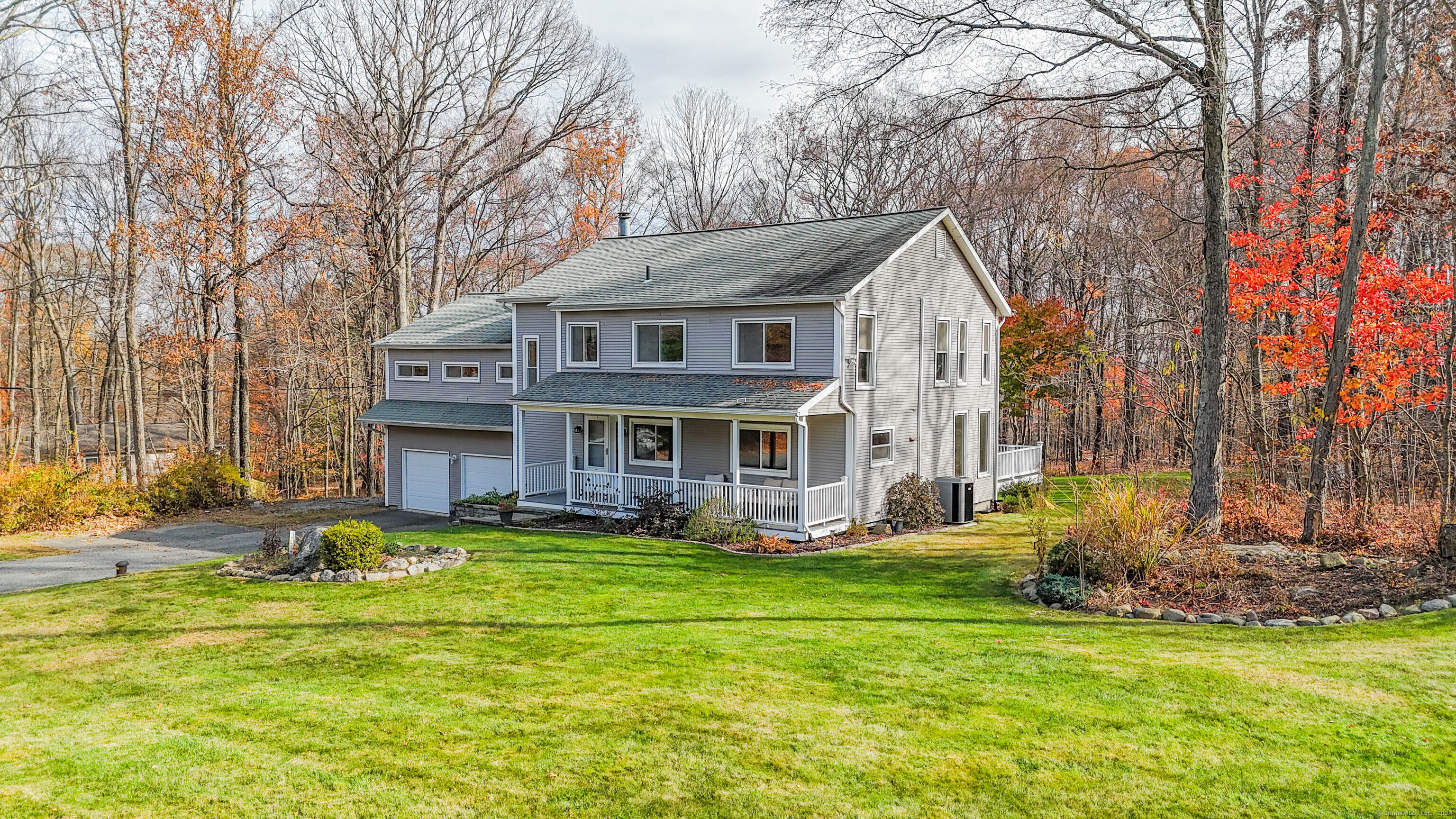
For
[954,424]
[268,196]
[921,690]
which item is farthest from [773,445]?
[268,196]

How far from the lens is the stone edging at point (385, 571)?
1297 centimetres

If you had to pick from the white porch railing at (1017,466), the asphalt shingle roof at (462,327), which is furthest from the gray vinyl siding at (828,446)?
the asphalt shingle roof at (462,327)

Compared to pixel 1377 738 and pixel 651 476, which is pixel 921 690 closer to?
pixel 1377 738

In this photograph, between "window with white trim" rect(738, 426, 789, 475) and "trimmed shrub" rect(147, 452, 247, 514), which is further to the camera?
"trimmed shrub" rect(147, 452, 247, 514)

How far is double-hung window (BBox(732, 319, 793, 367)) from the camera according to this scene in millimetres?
18578

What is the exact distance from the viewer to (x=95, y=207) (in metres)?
31.8

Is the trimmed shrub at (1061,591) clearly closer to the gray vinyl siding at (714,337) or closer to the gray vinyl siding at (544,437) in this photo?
the gray vinyl siding at (714,337)

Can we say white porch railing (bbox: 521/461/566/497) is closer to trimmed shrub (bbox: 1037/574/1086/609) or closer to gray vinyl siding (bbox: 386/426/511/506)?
gray vinyl siding (bbox: 386/426/511/506)

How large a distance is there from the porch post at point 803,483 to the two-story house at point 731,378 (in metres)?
0.05

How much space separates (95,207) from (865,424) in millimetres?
31113

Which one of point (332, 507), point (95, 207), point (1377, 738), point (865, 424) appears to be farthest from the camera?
point (95, 207)

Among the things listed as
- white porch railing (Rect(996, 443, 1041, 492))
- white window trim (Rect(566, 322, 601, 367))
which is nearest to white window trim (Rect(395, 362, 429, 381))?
white window trim (Rect(566, 322, 601, 367))

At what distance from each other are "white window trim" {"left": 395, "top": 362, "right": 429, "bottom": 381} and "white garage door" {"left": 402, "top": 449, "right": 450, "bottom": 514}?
7.46ft

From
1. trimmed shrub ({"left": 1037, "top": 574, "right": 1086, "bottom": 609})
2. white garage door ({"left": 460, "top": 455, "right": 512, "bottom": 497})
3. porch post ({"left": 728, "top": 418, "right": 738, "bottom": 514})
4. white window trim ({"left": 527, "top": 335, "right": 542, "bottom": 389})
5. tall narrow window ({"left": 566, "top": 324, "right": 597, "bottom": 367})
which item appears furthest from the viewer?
white garage door ({"left": 460, "top": 455, "right": 512, "bottom": 497})
